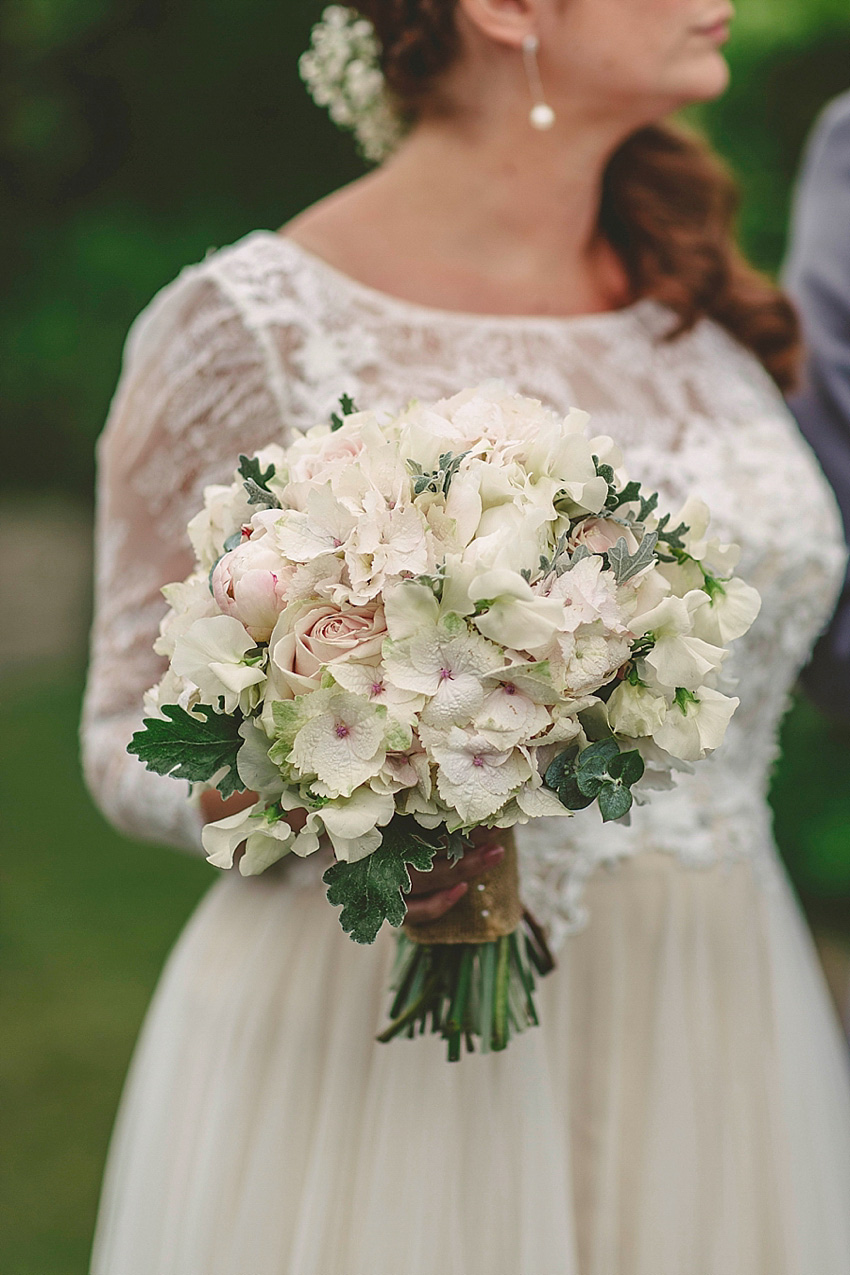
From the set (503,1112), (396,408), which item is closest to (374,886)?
(503,1112)

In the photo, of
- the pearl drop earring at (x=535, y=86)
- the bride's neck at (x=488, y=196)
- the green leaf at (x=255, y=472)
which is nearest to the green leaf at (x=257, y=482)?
the green leaf at (x=255, y=472)

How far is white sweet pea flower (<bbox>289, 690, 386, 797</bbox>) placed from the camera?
1147mm

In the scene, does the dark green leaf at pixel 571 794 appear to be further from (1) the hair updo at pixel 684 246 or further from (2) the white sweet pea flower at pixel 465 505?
(1) the hair updo at pixel 684 246

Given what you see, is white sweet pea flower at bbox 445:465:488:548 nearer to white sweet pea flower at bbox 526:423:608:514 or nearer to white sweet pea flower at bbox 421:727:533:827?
white sweet pea flower at bbox 526:423:608:514

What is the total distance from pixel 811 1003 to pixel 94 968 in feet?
13.6

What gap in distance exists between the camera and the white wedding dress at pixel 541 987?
1.66m

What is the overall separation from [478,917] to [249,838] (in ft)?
1.11

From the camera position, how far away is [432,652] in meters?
1.16

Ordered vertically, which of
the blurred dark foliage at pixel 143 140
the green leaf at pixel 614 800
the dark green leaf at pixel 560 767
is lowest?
the green leaf at pixel 614 800

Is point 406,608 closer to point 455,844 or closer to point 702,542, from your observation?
point 455,844

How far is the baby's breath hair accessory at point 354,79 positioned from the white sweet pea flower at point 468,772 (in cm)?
141

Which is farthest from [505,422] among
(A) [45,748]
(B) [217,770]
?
(A) [45,748]

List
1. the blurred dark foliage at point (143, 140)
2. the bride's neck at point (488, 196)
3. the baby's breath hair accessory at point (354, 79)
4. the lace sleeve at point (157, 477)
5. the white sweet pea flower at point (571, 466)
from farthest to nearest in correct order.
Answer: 1. the blurred dark foliage at point (143, 140)
2. the baby's breath hair accessory at point (354, 79)
3. the bride's neck at point (488, 196)
4. the lace sleeve at point (157, 477)
5. the white sweet pea flower at point (571, 466)

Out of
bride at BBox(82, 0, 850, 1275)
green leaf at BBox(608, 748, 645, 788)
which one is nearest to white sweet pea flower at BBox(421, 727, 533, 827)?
green leaf at BBox(608, 748, 645, 788)
